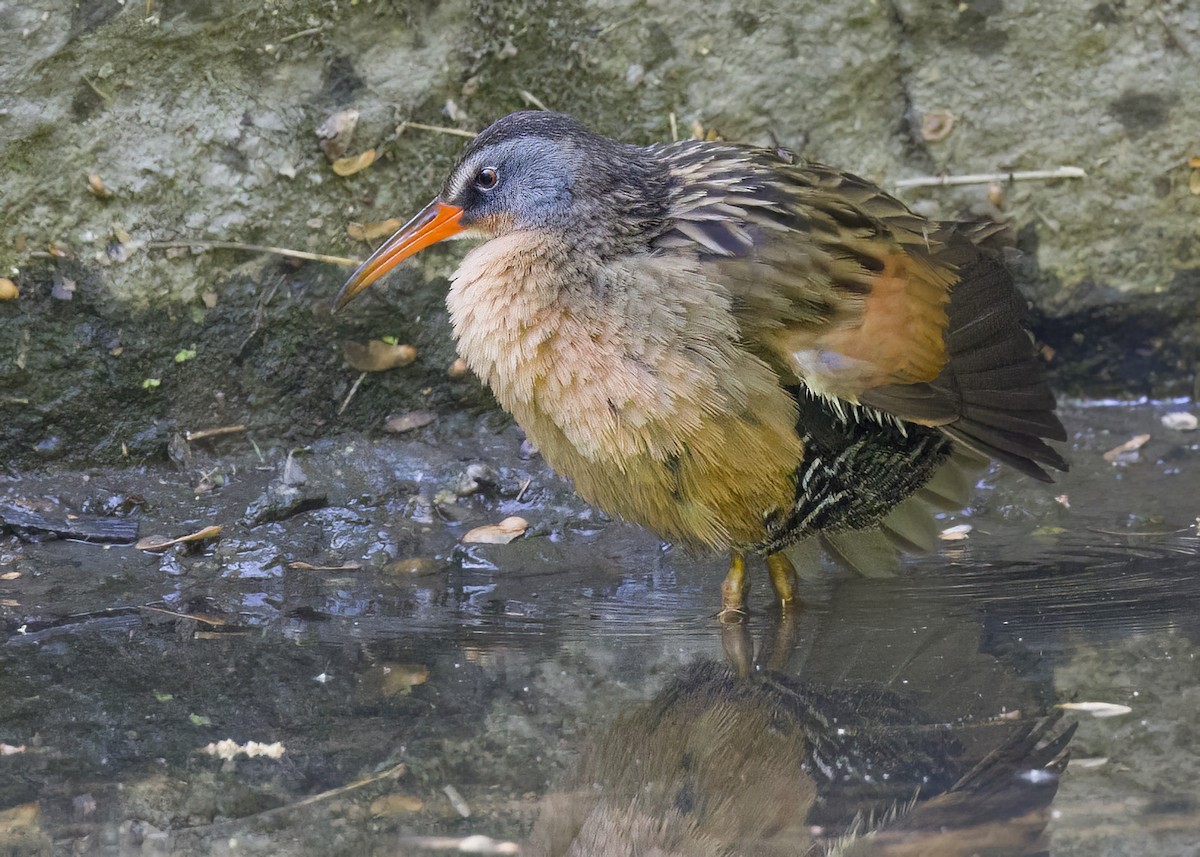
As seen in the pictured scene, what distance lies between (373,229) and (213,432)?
0.95 meters

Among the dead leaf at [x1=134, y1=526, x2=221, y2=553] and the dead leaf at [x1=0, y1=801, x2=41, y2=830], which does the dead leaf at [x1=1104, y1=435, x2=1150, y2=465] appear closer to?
the dead leaf at [x1=134, y1=526, x2=221, y2=553]

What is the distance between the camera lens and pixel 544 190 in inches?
155

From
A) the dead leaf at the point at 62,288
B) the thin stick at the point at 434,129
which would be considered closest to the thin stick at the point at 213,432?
the dead leaf at the point at 62,288

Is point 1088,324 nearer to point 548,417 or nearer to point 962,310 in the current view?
point 962,310

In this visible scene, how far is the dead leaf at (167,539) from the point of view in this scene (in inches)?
174

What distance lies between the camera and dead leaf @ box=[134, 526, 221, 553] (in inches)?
174

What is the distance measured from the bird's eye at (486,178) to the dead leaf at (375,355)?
1047 millimetres

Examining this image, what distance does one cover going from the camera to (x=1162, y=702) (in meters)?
3.23

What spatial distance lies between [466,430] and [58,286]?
1544mm

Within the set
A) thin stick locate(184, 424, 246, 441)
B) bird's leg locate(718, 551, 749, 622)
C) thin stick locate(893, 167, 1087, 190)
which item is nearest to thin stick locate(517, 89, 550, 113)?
thin stick locate(893, 167, 1087, 190)

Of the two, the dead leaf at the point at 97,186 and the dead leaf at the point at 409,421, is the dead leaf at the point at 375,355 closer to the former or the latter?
the dead leaf at the point at 409,421

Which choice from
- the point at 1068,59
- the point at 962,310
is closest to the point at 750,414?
the point at 962,310

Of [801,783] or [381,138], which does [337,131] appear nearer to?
[381,138]

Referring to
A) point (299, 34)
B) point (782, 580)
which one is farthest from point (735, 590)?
point (299, 34)
